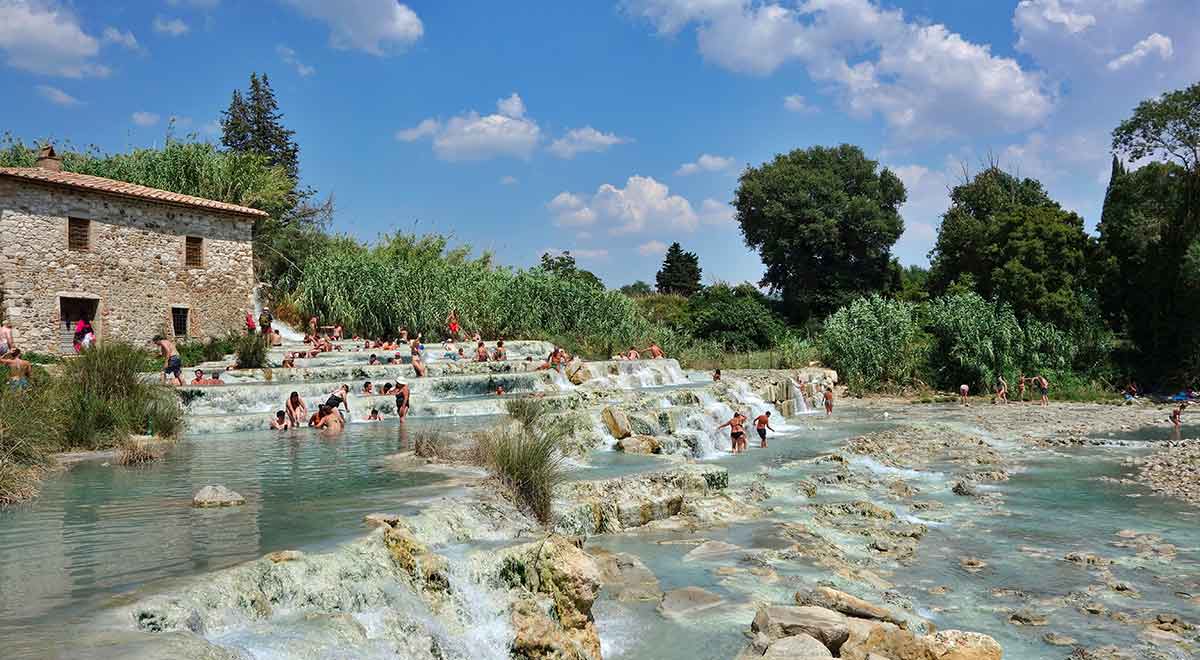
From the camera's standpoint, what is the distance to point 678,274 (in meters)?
55.8

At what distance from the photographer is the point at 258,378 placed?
18531 millimetres

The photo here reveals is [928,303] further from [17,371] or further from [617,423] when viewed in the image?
[17,371]

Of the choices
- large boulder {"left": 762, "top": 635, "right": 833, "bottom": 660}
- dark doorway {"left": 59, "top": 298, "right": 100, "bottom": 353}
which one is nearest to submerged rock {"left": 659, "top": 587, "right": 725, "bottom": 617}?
large boulder {"left": 762, "top": 635, "right": 833, "bottom": 660}

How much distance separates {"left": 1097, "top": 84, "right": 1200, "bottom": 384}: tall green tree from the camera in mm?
28000

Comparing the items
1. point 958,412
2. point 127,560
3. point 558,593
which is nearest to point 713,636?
point 558,593

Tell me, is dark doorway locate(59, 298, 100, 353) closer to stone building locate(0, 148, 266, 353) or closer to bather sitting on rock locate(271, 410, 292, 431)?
stone building locate(0, 148, 266, 353)

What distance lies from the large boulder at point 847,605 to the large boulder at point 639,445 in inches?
273

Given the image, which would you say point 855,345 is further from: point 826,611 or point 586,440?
point 826,611

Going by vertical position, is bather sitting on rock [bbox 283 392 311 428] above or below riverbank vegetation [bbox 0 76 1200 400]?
below

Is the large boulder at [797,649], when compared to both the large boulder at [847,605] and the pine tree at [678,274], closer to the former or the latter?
the large boulder at [847,605]

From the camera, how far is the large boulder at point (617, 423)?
14.5 metres

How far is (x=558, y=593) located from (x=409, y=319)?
21982 millimetres

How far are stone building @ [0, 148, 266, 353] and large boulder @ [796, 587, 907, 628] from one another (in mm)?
20525

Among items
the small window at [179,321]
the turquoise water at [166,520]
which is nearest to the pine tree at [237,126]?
the small window at [179,321]
